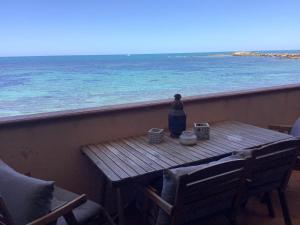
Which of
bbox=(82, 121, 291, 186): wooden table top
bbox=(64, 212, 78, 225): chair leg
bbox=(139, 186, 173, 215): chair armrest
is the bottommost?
bbox=(64, 212, 78, 225): chair leg

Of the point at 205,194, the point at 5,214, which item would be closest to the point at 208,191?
the point at 205,194

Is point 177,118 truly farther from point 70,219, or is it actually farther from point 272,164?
point 70,219

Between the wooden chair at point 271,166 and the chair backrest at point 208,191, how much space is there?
0.38ft

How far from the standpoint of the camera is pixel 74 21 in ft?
109

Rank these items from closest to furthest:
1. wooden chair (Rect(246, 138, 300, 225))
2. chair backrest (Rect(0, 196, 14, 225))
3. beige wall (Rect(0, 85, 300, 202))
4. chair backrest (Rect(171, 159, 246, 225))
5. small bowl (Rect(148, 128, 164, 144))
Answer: chair backrest (Rect(0, 196, 14, 225)), chair backrest (Rect(171, 159, 246, 225)), wooden chair (Rect(246, 138, 300, 225)), beige wall (Rect(0, 85, 300, 202)), small bowl (Rect(148, 128, 164, 144))

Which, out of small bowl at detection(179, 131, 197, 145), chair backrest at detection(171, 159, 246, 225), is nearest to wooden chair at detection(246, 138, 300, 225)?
chair backrest at detection(171, 159, 246, 225)

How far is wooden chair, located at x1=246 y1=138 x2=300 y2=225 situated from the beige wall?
991mm

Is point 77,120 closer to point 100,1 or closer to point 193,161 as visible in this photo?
point 193,161

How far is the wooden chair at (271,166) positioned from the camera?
170 centimetres

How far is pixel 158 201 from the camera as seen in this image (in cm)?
157

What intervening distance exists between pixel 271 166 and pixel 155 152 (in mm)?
715

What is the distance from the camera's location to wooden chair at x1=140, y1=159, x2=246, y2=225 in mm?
1457

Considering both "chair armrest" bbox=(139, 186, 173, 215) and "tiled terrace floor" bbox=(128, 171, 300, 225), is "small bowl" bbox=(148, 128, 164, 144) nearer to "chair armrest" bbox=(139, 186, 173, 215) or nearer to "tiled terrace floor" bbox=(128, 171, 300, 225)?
"chair armrest" bbox=(139, 186, 173, 215)

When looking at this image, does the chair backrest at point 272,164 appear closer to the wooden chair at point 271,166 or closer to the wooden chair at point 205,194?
the wooden chair at point 271,166
